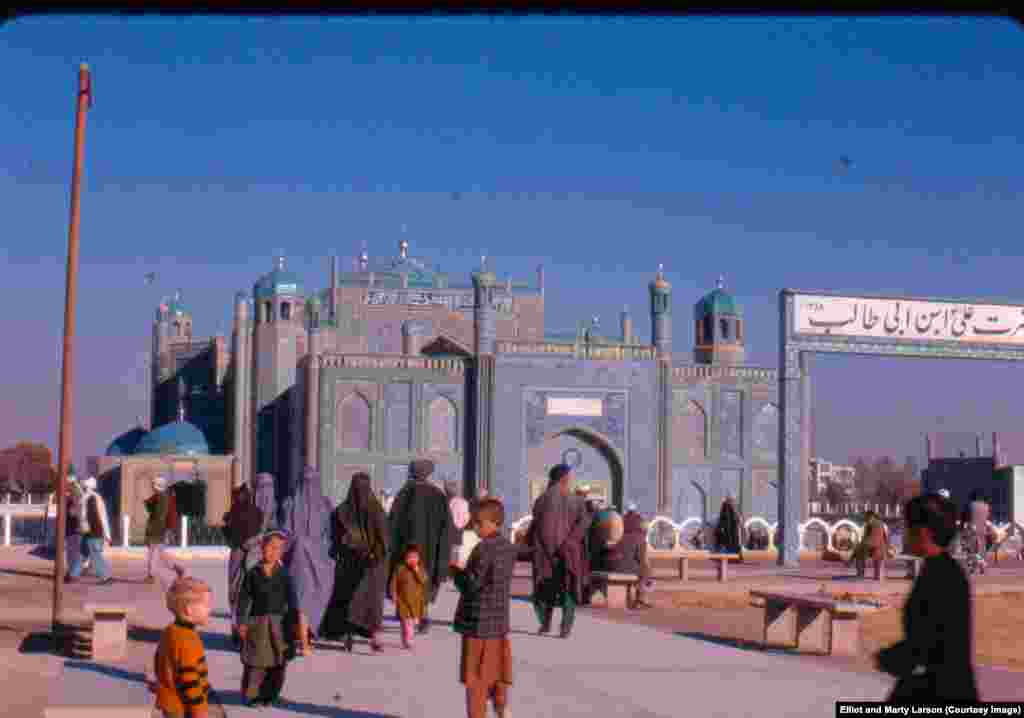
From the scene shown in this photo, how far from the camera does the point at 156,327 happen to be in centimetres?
6412

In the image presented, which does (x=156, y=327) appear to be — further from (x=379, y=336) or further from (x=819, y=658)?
(x=819, y=658)

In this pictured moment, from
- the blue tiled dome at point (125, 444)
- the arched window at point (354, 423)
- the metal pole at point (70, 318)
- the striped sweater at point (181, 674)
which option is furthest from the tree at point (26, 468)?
the striped sweater at point (181, 674)

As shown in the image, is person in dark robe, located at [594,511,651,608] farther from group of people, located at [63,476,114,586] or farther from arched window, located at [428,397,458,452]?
arched window, located at [428,397,458,452]

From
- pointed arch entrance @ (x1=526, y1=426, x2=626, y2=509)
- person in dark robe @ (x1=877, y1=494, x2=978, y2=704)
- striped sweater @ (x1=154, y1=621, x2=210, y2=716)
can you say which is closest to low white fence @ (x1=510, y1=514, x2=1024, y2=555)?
pointed arch entrance @ (x1=526, y1=426, x2=626, y2=509)

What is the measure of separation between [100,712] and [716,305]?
149ft

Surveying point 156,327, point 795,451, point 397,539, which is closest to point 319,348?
point 156,327

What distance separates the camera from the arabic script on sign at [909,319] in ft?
82.0

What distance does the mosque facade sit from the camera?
44719 millimetres

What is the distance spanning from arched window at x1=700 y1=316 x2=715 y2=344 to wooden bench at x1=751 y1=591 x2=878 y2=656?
127 feet

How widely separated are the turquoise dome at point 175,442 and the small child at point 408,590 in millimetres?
37185

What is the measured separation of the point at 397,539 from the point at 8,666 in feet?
9.57

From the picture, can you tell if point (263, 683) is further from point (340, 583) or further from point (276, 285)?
point (276, 285)

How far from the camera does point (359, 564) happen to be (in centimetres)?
1146

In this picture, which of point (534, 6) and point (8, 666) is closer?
point (534, 6)
